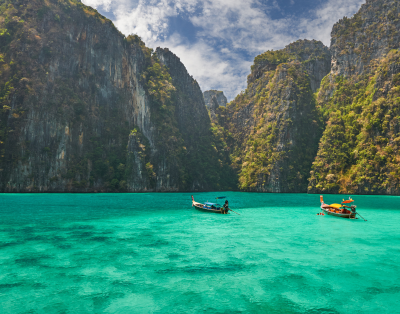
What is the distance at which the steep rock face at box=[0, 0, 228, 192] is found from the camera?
86.0m

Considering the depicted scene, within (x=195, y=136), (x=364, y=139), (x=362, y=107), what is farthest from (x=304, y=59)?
(x=364, y=139)

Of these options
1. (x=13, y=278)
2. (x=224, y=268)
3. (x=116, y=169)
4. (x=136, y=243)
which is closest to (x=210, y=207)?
(x=136, y=243)

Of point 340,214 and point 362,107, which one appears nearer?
point 340,214

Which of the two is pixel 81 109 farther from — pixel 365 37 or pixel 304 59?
pixel 304 59

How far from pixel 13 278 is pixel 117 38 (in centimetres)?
12206

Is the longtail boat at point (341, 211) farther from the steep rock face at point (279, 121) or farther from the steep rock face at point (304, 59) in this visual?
the steep rock face at point (304, 59)

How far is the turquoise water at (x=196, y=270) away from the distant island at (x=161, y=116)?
74.0 metres

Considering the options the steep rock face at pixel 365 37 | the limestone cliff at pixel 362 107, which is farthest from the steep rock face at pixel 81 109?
the steep rock face at pixel 365 37

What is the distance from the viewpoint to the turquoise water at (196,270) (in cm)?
980

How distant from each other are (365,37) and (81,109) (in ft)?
382

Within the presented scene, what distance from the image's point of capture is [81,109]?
3888 inches

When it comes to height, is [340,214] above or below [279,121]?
below

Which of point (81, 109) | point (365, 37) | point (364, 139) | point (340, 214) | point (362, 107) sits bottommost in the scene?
point (340, 214)

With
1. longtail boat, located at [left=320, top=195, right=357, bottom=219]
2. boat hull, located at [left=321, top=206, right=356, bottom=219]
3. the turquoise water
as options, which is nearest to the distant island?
boat hull, located at [left=321, top=206, right=356, bottom=219]
